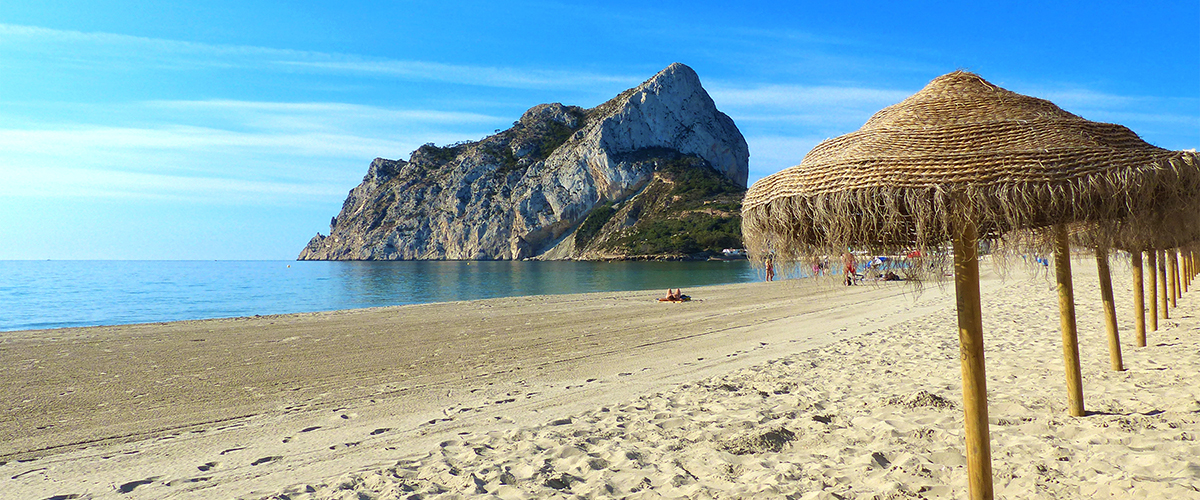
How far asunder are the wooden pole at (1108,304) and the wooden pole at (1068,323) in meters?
0.86

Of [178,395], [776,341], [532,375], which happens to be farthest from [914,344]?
[178,395]

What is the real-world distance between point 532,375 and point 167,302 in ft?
89.2

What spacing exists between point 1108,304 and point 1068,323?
5.59 feet

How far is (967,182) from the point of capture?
7.00 feet

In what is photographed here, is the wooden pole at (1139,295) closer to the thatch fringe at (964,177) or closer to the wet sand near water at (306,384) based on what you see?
the wet sand near water at (306,384)

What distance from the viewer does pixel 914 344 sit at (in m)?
8.39

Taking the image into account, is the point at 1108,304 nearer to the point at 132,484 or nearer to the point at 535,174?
the point at 132,484

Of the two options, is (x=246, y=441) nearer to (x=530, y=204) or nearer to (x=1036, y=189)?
(x=1036, y=189)

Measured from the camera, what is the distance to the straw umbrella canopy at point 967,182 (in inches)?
84.6

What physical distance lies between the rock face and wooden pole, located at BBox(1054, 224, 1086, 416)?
105976 mm

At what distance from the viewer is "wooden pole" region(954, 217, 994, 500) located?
8.02ft

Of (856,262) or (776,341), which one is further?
(776,341)

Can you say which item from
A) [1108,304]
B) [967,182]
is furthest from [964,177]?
[1108,304]

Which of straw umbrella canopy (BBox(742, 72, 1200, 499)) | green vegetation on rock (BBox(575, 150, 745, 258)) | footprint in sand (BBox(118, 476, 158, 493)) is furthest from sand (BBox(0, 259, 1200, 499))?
green vegetation on rock (BBox(575, 150, 745, 258))
